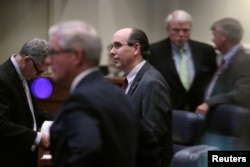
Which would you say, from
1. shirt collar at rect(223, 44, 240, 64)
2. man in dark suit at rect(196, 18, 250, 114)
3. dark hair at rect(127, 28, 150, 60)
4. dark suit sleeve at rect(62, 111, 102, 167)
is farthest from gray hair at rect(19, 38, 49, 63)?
shirt collar at rect(223, 44, 240, 64)

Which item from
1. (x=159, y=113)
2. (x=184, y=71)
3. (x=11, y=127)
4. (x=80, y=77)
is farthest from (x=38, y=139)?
(x=184, y=71)

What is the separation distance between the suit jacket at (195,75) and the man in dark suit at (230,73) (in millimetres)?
208

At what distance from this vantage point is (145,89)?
260 centimetres

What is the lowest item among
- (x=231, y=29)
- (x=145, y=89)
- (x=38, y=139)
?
(x=38, y=139)

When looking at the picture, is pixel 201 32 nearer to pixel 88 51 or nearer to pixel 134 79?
pixel 134 79

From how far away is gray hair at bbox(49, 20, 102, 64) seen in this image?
73.4 inches

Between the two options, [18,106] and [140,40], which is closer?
[140,40]

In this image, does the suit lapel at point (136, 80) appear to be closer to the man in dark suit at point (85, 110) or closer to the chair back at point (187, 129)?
the man in dark suit at point (85, 110)

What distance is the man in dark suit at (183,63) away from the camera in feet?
14.5

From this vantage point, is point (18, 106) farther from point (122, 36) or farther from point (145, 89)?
point (145, 89)

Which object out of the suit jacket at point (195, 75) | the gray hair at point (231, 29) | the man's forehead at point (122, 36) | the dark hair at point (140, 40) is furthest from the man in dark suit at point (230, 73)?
the man's forehead at point (122, 36)

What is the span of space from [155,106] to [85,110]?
0.78 metres

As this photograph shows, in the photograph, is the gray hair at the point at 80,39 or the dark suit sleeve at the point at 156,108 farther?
the dark suit sleeve at the point at 156,108

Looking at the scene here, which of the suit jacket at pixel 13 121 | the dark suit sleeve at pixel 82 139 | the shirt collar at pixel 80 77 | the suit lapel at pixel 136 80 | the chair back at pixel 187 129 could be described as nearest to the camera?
the dark suit sleeve at pixel 82 139
